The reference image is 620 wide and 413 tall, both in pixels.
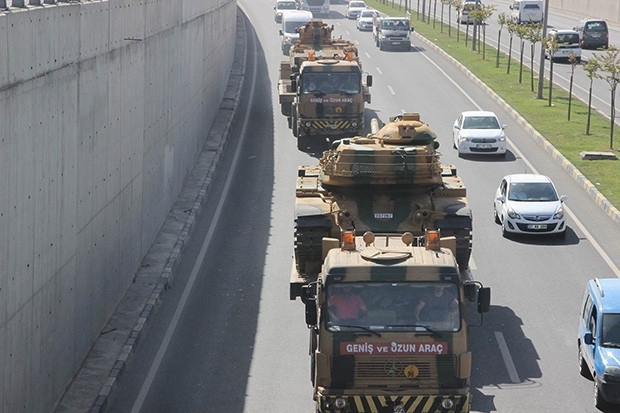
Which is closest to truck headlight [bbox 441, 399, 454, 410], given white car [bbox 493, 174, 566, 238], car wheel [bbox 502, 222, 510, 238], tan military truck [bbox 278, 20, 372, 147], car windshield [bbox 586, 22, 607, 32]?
white car [bbox 493, 174, 566, 238]

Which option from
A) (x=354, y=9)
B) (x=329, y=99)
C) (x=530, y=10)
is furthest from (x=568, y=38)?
(x=329, y=99)

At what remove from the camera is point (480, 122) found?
42219 mm

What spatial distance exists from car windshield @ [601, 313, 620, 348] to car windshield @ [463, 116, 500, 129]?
23.5 meters

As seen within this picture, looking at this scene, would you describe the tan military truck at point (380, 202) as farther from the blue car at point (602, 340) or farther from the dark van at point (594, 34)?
the dark van at point (594, 34)

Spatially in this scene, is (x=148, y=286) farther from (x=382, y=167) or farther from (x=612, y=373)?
(x=612, y=373)

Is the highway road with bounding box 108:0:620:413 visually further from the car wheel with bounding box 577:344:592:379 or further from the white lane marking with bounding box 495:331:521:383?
the car wheel with bounding box 577:344:592:379

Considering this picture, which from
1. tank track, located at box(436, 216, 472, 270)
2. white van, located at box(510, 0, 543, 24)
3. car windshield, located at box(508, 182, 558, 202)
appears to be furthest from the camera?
white van, located at box(510, 0, 543, 24)

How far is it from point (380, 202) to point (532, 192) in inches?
380

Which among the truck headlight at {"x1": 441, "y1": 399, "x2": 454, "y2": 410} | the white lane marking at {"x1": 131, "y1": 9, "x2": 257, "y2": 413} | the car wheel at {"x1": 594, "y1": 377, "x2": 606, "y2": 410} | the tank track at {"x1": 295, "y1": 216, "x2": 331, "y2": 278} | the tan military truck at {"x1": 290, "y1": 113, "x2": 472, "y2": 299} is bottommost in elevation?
the white lane marking at {"x1": 131, "y1": 9, "x2": 257, "y2": 413}

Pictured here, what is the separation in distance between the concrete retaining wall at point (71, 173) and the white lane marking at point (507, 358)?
22.8 feet

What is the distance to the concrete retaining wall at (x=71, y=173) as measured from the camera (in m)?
15.0

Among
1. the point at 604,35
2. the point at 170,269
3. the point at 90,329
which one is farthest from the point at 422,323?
the point at 604,35

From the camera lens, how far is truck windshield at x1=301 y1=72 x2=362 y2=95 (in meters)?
41.1

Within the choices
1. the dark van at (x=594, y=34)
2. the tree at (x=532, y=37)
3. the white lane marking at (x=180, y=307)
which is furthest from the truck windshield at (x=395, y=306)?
the dark van at (x=594, y=34)
